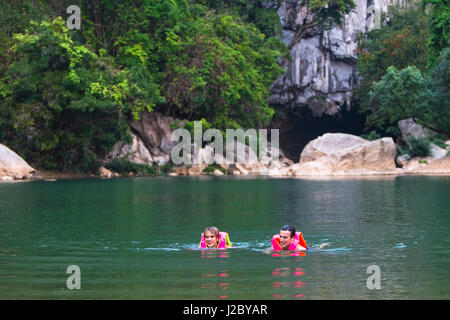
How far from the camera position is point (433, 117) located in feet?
150

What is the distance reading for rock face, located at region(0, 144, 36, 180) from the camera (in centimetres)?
3947

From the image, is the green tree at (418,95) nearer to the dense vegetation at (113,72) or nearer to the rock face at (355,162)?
the rock face at (355,162)

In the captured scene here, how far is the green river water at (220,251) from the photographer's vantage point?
10094mm

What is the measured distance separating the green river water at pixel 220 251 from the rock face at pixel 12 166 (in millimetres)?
12600

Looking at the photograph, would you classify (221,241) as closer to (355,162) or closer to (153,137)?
(355,162)

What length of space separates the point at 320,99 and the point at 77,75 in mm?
27420

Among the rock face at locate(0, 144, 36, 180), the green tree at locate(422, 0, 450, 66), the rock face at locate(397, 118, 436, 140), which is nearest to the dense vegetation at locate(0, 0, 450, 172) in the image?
the green tree at locate(422, 0, 450, 66)

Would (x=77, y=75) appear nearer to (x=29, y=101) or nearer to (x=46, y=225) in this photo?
(x=29, y=101)

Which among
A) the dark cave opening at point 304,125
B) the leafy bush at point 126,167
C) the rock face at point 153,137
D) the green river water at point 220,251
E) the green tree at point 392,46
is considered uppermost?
the green tree at point 392,46

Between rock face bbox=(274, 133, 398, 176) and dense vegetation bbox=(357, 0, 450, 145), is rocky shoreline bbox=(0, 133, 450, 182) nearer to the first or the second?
rock face bbox=(274, 133, 398, 176)

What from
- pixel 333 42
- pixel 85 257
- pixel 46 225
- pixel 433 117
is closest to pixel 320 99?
pixel 333 42

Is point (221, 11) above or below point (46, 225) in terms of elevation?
above

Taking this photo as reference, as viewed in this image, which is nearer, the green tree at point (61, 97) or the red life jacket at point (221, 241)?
the red life jacket at point (221, 241)

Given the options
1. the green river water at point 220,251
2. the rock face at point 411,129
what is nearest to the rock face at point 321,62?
the rock face at point 411,129
